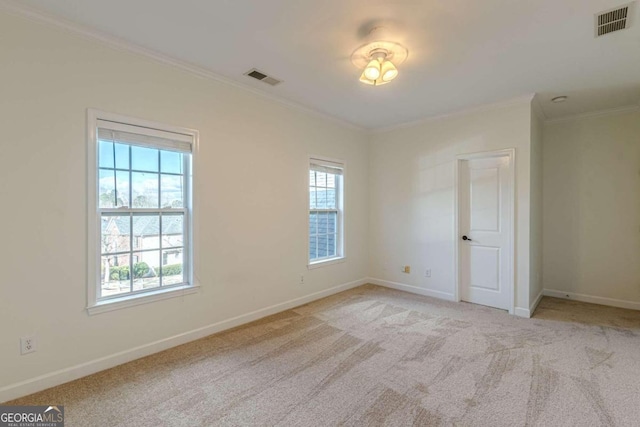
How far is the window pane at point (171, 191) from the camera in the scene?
2.90m

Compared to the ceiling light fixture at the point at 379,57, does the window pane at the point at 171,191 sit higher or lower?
lower

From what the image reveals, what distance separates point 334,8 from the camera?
6.83 ft

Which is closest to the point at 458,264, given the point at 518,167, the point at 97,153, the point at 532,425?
the point at 518,167

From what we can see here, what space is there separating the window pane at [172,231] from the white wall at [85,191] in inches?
6.7

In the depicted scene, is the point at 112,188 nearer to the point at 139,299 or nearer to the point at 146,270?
the point at 146,270

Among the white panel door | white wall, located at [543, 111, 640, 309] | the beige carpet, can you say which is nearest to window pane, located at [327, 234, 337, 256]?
the beige carpet

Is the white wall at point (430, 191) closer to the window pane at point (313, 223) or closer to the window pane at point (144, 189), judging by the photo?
the window pane at point (313, 223)

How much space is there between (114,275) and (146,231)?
17.6 inches

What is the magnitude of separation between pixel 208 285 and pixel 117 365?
0.97 metres

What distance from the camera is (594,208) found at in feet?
14.1

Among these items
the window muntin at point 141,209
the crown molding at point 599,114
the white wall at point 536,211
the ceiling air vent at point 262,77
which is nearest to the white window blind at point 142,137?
the window muntin at point 141,209

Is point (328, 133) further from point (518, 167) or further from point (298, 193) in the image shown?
point (518, 167)

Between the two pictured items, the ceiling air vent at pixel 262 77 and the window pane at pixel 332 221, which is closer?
the ceiling air vent at pixel 262 77

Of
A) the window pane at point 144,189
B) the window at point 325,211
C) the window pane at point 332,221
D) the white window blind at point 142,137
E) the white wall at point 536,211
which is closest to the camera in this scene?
the white window blind at point 142,137
